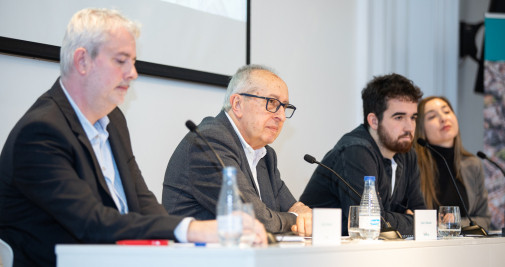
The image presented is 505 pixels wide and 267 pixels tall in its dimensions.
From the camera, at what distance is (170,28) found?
11.8 ft

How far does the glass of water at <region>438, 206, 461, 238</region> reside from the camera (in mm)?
2709

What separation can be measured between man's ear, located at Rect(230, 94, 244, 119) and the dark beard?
981 millimetres

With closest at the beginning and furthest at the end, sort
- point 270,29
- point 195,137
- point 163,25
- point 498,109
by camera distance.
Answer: point 195,137 → point 163,25 → point 270,29 → point 498,109

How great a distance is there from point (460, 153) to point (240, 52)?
69.9 inches

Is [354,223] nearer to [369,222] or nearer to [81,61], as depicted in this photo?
[369,222]

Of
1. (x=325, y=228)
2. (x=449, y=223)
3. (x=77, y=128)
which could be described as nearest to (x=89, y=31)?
(x=77, y=128)

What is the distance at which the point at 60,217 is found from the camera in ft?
6.10

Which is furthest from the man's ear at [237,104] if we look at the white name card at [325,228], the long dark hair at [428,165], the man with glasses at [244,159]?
the long dark hair at [428,165]

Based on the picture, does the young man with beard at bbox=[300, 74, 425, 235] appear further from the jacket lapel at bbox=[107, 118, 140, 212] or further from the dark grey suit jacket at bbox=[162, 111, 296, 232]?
the jacket lapel at bbox=[107, 118, 140, 212]

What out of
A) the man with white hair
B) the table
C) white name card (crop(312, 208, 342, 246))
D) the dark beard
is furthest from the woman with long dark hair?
the man with white hair

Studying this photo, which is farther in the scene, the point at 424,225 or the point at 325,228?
the point at 424,225

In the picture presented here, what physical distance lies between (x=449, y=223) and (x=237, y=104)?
1.06 m

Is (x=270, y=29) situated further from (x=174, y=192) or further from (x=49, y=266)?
(x=49, y=266)

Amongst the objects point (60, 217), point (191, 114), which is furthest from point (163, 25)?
point (60, 217)
